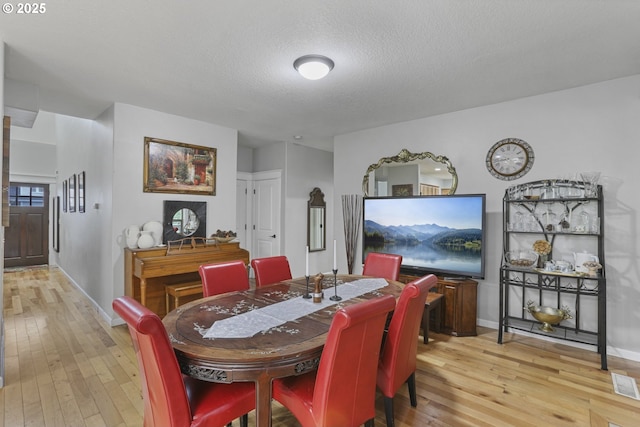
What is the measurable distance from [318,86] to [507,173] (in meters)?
2.34

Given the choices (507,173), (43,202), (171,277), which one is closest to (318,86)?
(507,173)

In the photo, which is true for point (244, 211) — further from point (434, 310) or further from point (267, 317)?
point (267, 317)

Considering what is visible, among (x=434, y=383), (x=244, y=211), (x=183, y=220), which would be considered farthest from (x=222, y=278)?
(x=244, y=211)

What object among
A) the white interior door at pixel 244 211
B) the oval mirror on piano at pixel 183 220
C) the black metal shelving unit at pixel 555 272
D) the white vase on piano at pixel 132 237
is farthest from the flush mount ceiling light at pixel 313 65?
the white interior door at pixel 244 211

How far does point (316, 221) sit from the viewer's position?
20.6 ft

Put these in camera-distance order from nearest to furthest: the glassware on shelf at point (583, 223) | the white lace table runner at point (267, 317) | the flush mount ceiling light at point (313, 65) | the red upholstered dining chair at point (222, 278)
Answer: the white lace table runner at point (267, 317)
the red upholstered dining chair at point (222, 278)
the flush mount ceiling light at point (313, 65)
the glassware on shelf at point (583, 223)

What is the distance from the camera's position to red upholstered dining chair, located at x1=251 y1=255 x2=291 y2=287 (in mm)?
2850

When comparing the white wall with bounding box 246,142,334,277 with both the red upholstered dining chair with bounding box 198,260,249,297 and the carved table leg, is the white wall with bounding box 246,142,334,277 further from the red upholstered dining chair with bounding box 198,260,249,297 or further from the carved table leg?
the carved table leg

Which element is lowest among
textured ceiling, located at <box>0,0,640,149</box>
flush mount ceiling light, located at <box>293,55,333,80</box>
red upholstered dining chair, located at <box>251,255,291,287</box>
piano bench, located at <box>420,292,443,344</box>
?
piano bench, located at <box>420,292,443,344</box>

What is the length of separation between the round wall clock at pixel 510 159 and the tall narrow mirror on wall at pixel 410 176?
451 mm

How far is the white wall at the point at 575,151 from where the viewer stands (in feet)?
9.55

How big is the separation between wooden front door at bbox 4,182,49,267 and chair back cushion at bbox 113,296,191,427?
8.02 metres

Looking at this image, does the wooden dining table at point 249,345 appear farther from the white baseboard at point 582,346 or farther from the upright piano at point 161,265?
the white baseboard at point 582,346

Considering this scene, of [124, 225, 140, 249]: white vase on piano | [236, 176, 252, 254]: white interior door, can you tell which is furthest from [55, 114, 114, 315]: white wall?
[236, 176, 252, 254]: white interior door
